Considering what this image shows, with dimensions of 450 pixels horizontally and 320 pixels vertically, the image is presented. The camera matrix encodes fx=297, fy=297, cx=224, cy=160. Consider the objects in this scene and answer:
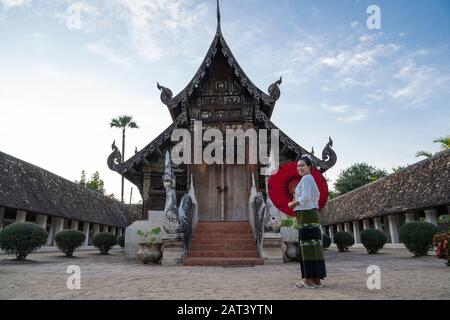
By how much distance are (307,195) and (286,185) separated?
630 mm

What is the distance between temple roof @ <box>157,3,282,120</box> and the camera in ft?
40.7

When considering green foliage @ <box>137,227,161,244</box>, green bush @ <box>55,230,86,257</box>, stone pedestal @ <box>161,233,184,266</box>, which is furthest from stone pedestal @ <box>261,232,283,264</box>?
green bush @ <box>55,230,86,257</box>

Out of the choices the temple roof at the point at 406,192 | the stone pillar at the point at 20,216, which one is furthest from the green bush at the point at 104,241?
the temple roof at the point at 406,192

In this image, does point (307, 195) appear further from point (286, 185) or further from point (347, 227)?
point (347, 227)

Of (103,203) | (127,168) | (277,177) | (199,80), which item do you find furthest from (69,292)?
(103,203)

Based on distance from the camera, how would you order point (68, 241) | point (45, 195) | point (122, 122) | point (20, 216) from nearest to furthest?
point (68, 241)
point (20, 216)
point (45, 195)
point (122, 122)

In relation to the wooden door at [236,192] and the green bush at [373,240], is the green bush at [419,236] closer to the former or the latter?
the green bush at [373,240]

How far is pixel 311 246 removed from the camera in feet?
14.2

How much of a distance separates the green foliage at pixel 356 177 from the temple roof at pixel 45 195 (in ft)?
105

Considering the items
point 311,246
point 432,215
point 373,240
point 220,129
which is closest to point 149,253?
point 220,129

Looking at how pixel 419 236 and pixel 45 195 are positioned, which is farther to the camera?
pixel 45 195

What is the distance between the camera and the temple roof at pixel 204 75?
1240 cm

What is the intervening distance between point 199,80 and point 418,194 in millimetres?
13796

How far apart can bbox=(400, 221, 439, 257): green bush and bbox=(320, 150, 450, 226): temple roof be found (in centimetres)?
415
